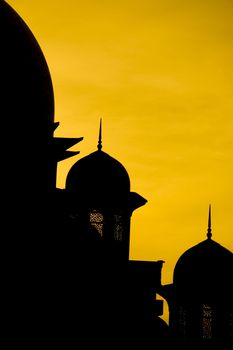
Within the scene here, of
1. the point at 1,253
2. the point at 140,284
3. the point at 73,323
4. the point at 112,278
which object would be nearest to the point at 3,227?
the point at 1,253

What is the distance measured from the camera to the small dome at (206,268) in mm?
31938

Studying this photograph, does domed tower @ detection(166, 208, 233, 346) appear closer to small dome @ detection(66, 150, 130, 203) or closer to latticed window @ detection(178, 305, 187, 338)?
latticed window @ detection(178, 305, 187, 338)

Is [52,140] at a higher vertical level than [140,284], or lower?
higher

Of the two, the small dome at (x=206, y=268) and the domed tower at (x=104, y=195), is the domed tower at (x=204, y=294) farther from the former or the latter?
the domed tower at (x=104, y=195)

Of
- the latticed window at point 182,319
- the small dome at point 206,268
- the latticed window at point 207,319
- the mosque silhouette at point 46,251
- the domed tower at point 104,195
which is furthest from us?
the latticed window at point 182,319

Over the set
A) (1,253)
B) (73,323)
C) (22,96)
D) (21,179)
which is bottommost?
(73,323)

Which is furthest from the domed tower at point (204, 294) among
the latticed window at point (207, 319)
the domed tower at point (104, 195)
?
the domed tower at point (104, 195)

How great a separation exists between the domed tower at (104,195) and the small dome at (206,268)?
14.2 ft

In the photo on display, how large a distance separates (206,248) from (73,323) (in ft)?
45.8

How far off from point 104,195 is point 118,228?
1284mm

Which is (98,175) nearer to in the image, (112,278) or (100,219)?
(100,219)

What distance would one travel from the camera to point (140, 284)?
81.0 feet

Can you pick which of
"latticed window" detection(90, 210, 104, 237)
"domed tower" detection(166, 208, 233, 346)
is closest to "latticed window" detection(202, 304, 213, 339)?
"domed tower" detection(166, 208, 233, 346)

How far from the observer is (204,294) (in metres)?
32.3
